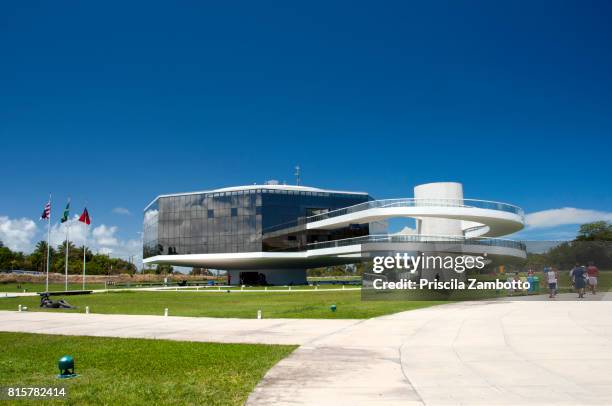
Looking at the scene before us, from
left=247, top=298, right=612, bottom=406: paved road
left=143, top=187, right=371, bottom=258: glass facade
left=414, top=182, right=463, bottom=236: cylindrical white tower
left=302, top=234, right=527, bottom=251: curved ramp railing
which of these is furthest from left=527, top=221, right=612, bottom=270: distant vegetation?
left=247, top=298, right=612, bottom=406: paved road

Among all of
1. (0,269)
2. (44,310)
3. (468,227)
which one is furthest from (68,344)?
(0,269)

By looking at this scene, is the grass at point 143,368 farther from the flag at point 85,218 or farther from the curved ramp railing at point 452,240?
the flag at point 85,218

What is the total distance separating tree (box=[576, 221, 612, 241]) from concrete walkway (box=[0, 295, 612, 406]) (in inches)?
2901

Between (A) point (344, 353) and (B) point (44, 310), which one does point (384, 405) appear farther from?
(B) point (44, 310)

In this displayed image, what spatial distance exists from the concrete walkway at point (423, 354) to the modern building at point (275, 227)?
32867mm

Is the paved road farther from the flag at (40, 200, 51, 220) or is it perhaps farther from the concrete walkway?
the flag at (40, 200, 51, 220)

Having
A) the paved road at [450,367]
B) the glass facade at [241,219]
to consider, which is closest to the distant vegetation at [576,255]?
the glass facade at [241,219]

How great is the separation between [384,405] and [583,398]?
122 inches

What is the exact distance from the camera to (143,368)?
10742mm

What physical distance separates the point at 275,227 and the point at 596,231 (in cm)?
5821

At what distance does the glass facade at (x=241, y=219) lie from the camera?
71438 mm

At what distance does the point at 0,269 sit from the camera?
114m

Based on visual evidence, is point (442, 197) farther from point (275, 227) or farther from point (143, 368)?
point (143, 368)

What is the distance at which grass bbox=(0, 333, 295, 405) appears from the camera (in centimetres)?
839
